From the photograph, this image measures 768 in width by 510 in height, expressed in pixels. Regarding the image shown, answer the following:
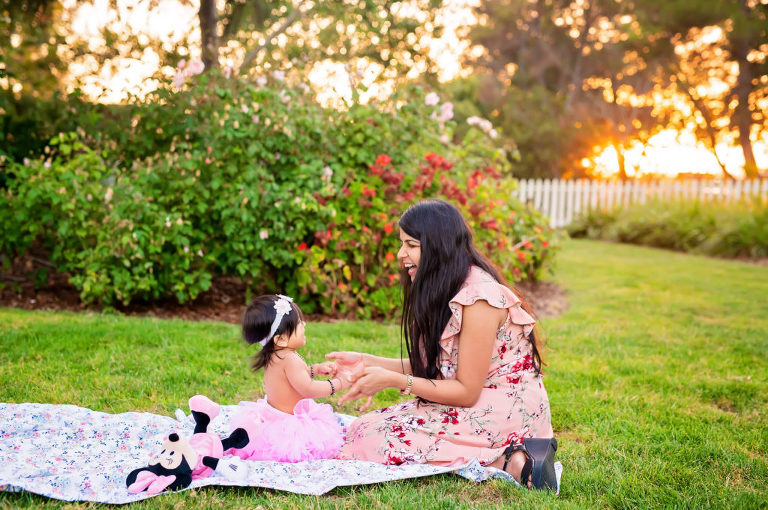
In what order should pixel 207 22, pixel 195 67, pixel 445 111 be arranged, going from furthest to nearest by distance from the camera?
pixel 207 22 < pixel 445 111 < pixel 195 67

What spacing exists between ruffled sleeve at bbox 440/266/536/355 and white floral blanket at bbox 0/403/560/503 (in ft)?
1.73

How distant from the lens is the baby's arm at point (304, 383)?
2.78 meters

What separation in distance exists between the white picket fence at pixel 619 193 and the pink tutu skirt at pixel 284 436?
9979 mm

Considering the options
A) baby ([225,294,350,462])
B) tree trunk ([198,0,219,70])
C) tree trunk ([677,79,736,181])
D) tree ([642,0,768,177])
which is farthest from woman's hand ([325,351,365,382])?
tree trunk ([677,79,736,181])

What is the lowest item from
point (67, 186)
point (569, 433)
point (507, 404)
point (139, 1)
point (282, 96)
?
point (569, 433)

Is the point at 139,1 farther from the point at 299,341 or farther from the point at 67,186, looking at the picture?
the point at 299,341

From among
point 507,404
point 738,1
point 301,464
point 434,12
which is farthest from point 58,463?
point 738,1

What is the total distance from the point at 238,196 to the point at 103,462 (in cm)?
292

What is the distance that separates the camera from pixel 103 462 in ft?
9.00

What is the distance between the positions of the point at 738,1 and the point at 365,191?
1952 cm

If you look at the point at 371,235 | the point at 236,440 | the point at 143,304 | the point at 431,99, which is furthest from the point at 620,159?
the point at 236,440

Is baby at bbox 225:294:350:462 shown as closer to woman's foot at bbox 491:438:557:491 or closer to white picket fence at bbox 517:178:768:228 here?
woman's foot at bbox 491:438:557:491

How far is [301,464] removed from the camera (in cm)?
274

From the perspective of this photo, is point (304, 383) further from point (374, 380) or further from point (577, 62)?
point (577, 62)
